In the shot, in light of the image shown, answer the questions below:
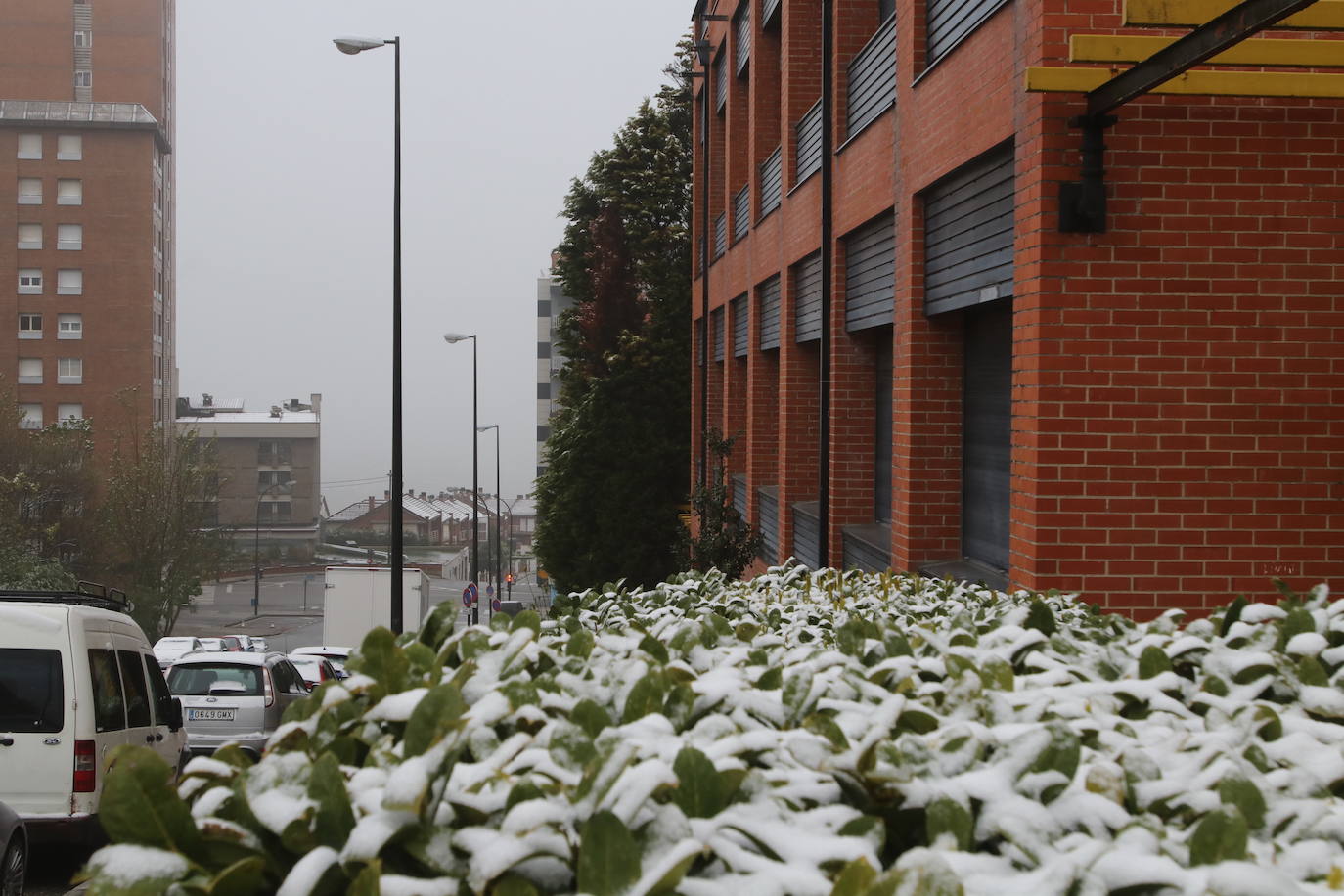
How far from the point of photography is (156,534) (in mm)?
60750

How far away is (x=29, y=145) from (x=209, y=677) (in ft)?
246

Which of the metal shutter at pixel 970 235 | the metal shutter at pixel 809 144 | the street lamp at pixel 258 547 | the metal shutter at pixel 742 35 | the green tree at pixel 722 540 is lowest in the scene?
the street lamp at pixel 258 547

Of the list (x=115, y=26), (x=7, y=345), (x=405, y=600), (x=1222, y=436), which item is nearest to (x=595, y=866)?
(x=1222, y=436)

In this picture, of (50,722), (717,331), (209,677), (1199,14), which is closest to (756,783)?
(1199,14)

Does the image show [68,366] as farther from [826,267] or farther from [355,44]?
[826,267]

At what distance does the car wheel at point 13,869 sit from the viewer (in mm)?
7523

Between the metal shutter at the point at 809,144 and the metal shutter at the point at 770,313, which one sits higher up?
the metal shutter at the point at 809,144

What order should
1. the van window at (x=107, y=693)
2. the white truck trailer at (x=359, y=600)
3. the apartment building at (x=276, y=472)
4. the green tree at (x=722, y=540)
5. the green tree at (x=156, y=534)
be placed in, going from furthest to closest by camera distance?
the apartment building at (x=276, y=472) → the green tree at (x=156, y=534) → the white truck trailer at (x=359, y=600) → the green tree at (x=722, y=540) → the van window at (x=107, y=693)

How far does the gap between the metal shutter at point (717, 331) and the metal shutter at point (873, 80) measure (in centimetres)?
1194

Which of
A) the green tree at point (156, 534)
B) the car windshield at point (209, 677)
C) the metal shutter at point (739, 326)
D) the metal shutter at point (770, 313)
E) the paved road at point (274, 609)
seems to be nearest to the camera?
the car windshield at point (209, 677)

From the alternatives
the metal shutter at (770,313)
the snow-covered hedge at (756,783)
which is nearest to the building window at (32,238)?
the metal shutter at (770,313)

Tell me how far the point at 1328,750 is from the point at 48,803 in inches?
335

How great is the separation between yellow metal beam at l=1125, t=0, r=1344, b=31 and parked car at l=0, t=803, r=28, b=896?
7192 mm

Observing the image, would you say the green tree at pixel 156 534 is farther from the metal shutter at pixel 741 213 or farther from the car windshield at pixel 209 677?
the car windshield at pixel 209 677
